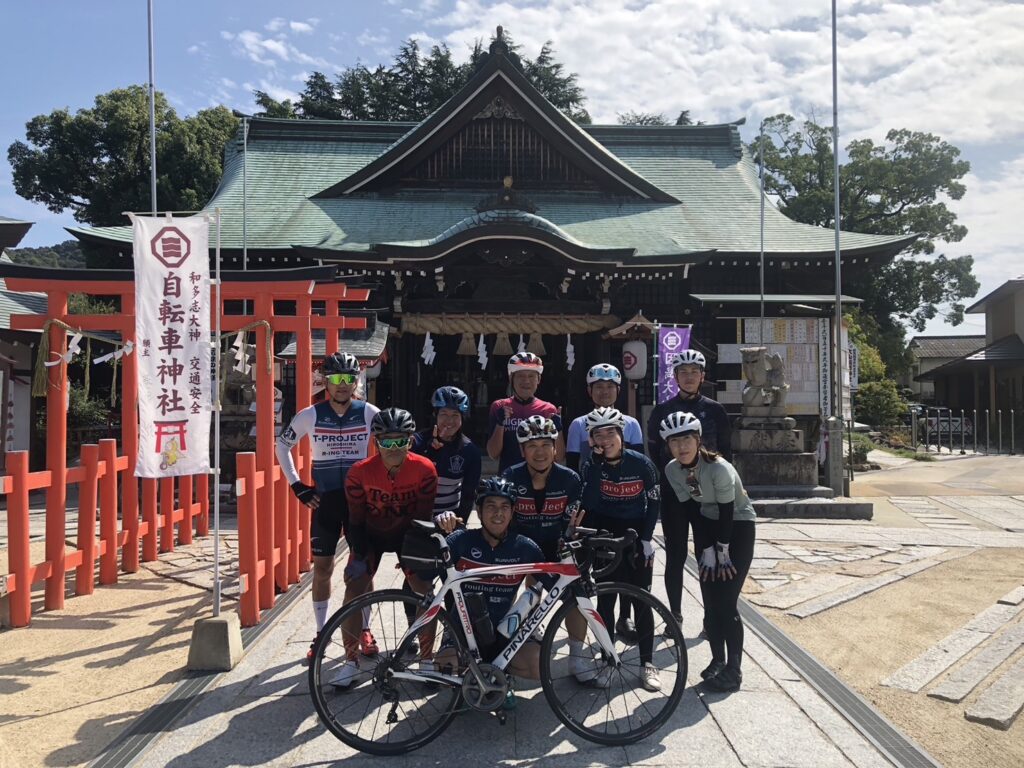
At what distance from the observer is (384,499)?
156 inches

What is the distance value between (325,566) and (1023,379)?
29.7m

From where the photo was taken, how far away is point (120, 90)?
2681 centimetres

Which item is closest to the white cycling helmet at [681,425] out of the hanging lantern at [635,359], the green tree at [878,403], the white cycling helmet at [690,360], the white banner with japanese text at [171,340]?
the white cycling helmet at [690,360]

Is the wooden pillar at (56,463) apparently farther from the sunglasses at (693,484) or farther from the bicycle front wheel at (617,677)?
the sunglasses at (693,484)

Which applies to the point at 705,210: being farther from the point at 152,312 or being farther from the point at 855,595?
the point at 152,312

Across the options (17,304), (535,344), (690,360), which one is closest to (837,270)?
(535,344)

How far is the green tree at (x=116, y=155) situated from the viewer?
25547mm

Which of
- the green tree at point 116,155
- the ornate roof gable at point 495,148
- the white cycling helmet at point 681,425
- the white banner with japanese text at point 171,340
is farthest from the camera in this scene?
the green tree at point 116,155

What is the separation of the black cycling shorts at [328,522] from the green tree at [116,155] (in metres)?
24.0

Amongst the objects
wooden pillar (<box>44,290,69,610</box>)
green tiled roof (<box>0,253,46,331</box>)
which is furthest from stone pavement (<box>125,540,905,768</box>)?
green tiled roof (<box>0,253,46,331</box>)

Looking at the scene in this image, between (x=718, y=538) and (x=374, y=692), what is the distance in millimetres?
2097

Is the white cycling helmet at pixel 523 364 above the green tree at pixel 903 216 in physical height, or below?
below

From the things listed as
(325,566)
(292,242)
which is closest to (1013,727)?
(325,566)

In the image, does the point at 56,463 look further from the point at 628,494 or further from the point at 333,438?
the point at 628,494
